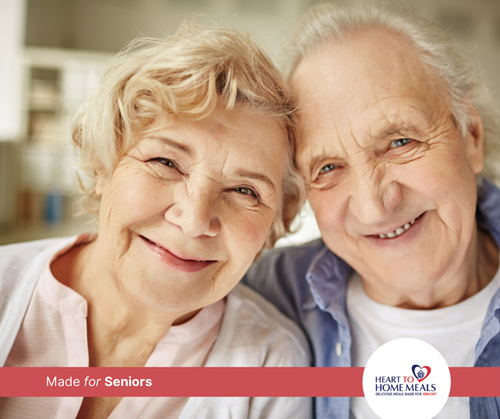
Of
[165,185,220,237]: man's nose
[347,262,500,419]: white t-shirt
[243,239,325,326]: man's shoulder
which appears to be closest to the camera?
[165,185,220,237]: man's nose

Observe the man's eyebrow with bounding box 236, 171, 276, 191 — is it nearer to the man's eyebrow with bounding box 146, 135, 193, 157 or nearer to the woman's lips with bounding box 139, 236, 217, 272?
the man's eyebrow with bounding box 146, 135, 193, 157

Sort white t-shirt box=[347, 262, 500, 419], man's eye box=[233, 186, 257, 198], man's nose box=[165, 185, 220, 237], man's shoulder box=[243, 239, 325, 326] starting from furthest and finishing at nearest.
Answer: man's shoulder box=[243, 239, 325, 326] < white t-shirt box=[347, 262, 500, 419] < man's eye box=[233, 186, 257, 198] < man's nose box=[165, 185, 220, 237]

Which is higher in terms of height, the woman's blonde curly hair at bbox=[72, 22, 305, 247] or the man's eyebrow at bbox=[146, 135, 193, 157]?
the woman's blonde curly hair at bbox=[72, 22, 305, 247]

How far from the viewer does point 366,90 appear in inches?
42.6

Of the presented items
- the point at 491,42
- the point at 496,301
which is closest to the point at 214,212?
the point at 496,301

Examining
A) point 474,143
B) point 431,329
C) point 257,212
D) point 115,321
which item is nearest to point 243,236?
point 257,212

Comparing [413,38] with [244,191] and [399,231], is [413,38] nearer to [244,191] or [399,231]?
[399,231]

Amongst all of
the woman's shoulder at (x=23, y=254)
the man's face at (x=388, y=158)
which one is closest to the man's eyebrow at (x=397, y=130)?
the man's face at (x=388, y=158)

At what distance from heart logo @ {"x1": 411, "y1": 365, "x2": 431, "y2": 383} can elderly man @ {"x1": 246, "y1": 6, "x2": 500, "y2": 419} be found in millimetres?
170

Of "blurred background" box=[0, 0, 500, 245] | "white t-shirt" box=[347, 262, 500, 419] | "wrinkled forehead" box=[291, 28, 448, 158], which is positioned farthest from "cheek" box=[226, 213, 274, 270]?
"blurred background" box=[0, 0, 500, 245]

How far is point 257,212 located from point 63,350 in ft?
1.95

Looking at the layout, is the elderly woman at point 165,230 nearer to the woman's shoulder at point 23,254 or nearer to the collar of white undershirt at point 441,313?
the woman's shoulder at point 23,254

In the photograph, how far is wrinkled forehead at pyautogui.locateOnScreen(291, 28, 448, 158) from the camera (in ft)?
3.54

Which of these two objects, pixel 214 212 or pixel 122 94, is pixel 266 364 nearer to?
pixel 214 212
